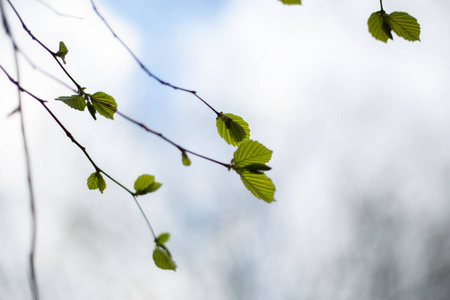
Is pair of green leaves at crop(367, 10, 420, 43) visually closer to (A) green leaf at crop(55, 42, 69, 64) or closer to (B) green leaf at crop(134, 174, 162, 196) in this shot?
(B) green leaf at crop(134, 174, 162, 196)

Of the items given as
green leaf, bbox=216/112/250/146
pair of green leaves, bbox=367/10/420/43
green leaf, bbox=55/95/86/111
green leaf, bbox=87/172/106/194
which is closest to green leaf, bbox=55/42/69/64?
green leaf, bbox=55/95/86/111

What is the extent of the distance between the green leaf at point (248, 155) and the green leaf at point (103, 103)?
332mm

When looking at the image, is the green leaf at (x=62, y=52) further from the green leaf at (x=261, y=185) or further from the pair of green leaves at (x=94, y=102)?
the green leaf at (x=261, y=185)

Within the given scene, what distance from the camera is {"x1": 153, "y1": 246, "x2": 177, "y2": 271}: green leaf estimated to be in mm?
672

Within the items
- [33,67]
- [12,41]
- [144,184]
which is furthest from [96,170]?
[12,41]

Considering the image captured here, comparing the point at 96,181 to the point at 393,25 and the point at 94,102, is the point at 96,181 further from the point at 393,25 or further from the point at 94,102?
the point at 393,25

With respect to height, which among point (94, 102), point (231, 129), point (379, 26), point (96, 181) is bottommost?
point (96, 181)

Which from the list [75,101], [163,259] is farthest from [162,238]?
[75,101]

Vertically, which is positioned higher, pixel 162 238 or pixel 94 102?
pixel 94 102

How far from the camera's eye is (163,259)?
0.69 metres

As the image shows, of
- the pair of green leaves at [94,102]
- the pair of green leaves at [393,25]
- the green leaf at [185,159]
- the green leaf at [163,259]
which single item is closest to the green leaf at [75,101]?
the pair of green leaves at [94,102]

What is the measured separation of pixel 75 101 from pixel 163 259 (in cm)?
43

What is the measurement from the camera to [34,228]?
1.37ft

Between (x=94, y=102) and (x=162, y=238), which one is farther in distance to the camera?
(x=94, y=102)
